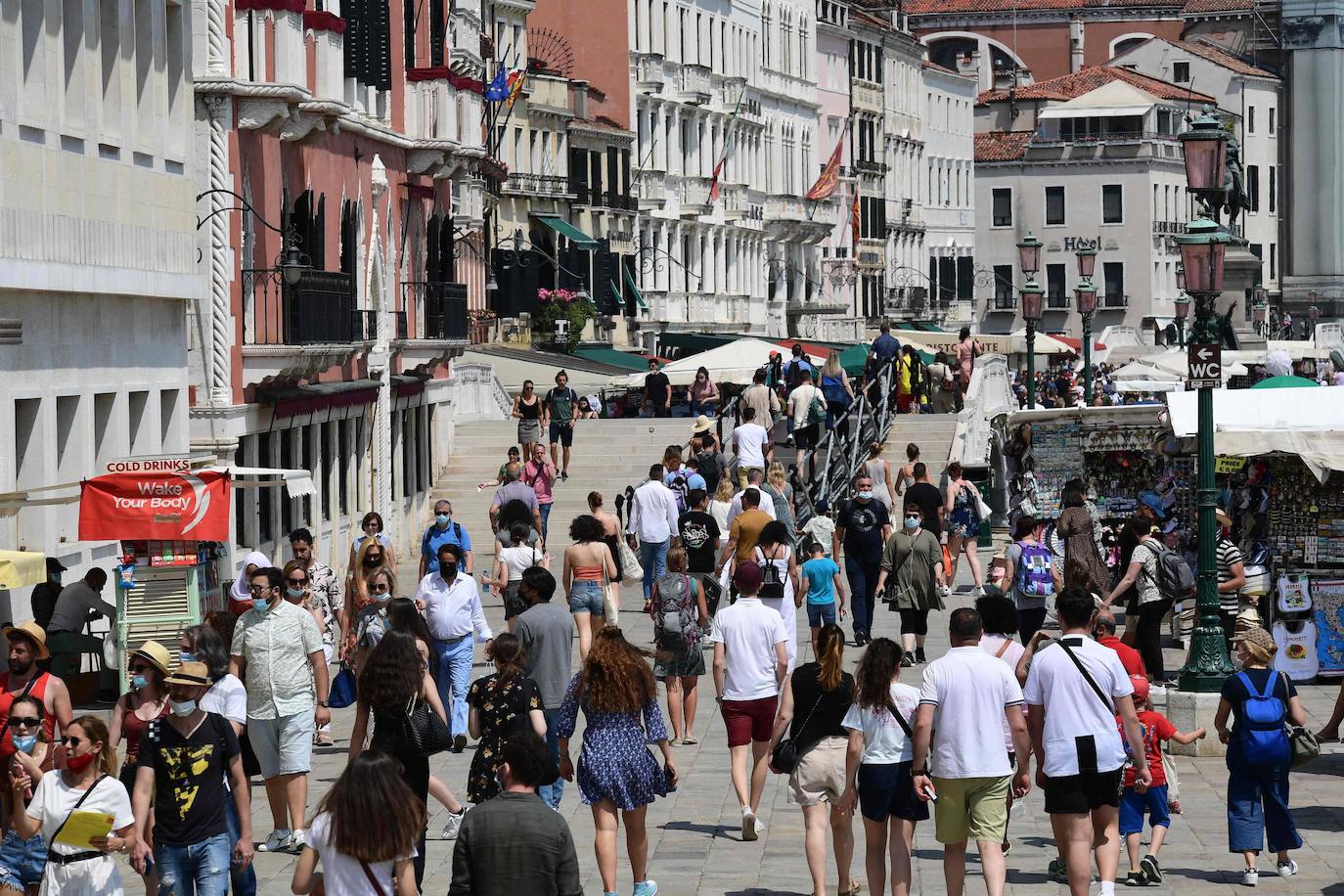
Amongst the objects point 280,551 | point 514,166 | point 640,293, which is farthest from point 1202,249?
point 640,293

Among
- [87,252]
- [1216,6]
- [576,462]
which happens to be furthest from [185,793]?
[1216,6]

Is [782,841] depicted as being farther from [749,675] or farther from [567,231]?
[567,231]

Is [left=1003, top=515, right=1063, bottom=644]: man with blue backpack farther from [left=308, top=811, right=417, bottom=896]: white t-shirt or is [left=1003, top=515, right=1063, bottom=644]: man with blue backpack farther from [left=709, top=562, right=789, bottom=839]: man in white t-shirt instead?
[left=308, top=811, right=417, bottom=896]: white t-shirt

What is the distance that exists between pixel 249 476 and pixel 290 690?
9399 mm

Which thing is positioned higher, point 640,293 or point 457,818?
point 640,293

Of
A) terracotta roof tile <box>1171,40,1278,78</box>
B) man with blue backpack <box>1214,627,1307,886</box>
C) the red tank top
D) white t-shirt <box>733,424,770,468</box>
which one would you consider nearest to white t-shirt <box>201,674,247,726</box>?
the red tank top

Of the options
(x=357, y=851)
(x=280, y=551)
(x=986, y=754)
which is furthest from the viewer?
(x=280, y=551)

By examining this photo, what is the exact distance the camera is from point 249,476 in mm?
23625

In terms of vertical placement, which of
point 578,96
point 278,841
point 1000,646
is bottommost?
point 278,841

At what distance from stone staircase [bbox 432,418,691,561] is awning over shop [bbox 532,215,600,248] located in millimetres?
19376

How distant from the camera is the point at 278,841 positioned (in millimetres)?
14633

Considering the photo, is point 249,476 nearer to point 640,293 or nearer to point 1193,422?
point 1193,422

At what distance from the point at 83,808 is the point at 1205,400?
33.9 feet

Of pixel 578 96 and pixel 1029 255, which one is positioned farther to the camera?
pixel 578 96
